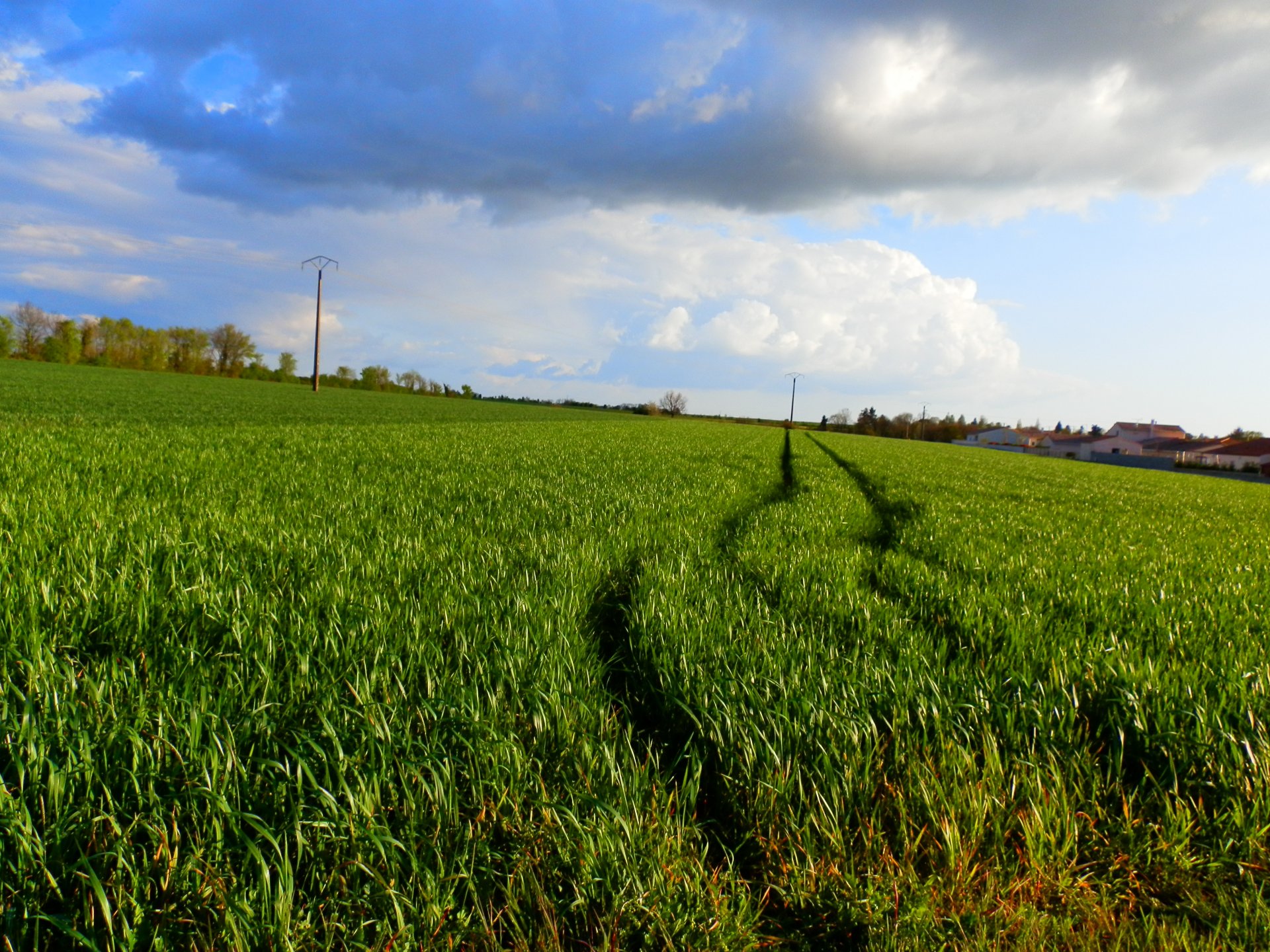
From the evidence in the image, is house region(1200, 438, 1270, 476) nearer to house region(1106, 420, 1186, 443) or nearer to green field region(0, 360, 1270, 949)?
house region(1106, 420, 1186, 443)

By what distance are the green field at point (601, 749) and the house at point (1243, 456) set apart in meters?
98.4

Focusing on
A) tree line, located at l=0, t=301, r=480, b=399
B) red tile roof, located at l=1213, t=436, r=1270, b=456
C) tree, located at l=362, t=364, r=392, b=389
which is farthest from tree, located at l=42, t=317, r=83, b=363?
red tile roof, located at l=1213, t=436, r=1270, b=456

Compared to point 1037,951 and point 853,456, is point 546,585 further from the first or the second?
point 853,456

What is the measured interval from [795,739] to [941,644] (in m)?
1.34

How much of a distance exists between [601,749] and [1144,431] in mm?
157358

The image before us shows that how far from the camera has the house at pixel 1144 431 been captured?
114750 millimetres

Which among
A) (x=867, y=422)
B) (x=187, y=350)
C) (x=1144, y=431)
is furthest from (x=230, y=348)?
(x=1144, y=431)

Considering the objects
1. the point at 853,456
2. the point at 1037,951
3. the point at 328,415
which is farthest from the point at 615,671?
the point at 328,415

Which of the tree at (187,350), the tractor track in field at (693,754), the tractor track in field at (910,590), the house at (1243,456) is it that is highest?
the tree at (187,350)

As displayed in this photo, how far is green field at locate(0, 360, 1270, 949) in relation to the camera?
144 cm

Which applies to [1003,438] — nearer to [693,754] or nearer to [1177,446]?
[1177,446]

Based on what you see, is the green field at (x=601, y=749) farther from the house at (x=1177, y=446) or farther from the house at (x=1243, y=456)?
the house at (x=1177, y=446)

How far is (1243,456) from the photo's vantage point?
258 feet

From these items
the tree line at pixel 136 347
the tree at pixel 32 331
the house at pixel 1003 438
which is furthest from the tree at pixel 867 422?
the tree at pixel 32 331
